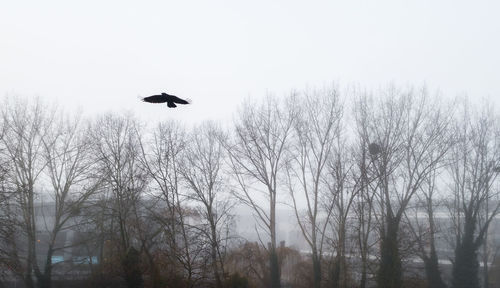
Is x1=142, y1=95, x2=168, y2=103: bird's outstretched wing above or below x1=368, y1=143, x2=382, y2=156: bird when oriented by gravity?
below

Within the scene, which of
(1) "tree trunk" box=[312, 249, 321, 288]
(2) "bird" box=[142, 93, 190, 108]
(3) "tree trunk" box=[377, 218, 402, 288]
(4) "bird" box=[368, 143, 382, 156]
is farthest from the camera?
(1) "tree trunk" box=[312, 249, 321, 288]

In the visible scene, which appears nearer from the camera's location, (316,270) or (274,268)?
(316,270)

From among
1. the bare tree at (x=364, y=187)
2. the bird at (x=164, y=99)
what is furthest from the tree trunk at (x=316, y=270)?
the bird at (x=164, y=99)

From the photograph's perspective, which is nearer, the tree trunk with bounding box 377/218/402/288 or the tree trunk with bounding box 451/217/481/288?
the tree trunk with bounding box 377/218/402/288

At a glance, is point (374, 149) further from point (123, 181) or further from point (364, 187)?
point (123, 181)

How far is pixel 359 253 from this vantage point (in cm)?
2316

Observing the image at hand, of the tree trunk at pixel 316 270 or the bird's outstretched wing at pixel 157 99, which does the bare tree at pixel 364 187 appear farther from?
the bird's outstretched wing at pixel 157 99

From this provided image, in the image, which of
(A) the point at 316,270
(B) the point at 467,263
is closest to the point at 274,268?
(A) the point at 316,270

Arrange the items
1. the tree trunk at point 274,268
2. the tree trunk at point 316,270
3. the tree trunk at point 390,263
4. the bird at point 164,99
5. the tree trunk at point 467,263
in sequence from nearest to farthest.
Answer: the bird at point 164,99 → the tree trunk at point 390,263 → the tree trunk at point 316,270 → the tree trunk at point 274,268 → the tree trunk at point 467,263

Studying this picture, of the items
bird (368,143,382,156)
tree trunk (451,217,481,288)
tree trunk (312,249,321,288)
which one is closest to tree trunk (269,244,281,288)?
tree trunk (312,249,321,288)

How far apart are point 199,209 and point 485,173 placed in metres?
16.6

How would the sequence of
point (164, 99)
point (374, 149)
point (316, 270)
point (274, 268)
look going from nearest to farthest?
point (164, 99) → point (374, 149) → point (316, 270) → point (274, 268)

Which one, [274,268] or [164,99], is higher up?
[164,99]

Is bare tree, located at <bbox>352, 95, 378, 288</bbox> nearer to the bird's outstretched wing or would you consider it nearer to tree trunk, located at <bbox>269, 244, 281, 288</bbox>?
tree trunk, located at <bbox>269, 244, 281, 288</bbox>
